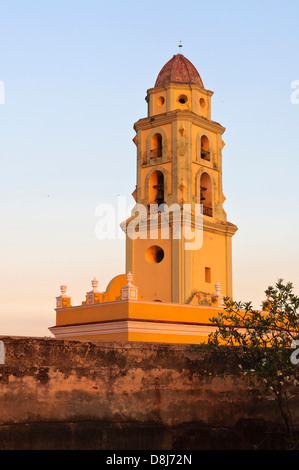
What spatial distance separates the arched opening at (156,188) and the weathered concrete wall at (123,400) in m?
16.7

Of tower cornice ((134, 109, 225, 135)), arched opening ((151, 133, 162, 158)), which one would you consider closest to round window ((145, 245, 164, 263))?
arched opening ((151, 133, 162, 158))

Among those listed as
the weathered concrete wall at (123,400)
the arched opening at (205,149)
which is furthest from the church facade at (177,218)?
the weathered concrete wall at (123,400)

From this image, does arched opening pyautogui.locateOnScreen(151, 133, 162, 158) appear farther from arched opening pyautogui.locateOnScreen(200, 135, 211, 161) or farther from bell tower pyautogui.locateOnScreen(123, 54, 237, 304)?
arched opening pyautogui.locateOnScreen(200, 135, 211, 161)

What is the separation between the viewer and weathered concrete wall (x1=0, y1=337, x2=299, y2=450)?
988 cm

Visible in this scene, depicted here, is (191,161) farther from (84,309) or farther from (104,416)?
(104,416)

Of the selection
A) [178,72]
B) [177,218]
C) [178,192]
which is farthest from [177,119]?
[177,218]

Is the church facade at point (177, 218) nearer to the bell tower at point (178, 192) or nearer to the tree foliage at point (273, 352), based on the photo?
the bell tower at point (178, 192)

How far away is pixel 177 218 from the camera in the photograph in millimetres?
26656

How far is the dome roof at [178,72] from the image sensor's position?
29.5 meters

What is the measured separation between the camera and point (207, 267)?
27.7 metres

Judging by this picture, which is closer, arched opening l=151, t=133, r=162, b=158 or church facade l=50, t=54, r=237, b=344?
church facade l=50, t=54, r=237, b=344

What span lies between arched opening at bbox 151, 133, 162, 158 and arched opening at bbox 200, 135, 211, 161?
181 cm

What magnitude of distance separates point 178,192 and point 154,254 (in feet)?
9.27
